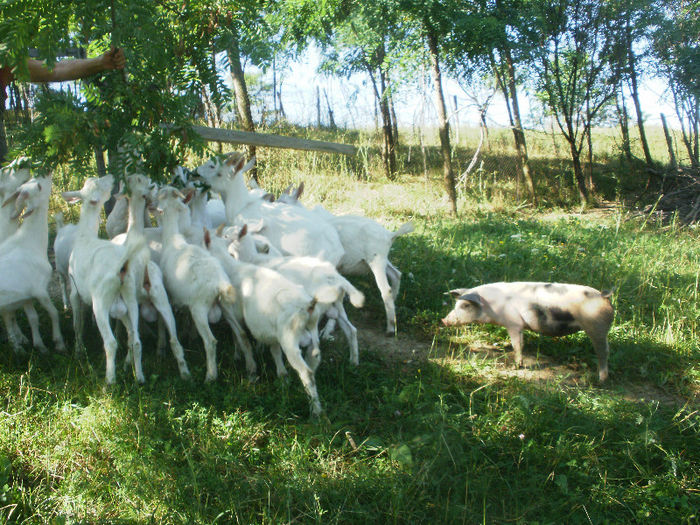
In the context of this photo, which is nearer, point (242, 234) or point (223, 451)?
point (223, 451)

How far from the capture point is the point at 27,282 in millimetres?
4836

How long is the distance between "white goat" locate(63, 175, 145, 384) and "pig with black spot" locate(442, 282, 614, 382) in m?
2.80

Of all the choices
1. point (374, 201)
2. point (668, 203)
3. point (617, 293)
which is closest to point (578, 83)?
point (668, 203)

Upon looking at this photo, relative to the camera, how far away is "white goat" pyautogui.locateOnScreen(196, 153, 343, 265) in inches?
229

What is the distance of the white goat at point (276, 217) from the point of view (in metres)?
5.80

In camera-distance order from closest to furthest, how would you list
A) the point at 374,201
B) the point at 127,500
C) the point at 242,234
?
the point at 127,500, the point at 242,234, the point at 374,201

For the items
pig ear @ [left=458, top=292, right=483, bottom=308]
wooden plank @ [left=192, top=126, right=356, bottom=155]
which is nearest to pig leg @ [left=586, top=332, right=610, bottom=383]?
pig ear @ [left=458, top=292, right=483, bottom=308]

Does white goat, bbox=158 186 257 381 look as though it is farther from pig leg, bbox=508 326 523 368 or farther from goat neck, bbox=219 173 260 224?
pig leg, bbox=508 326 523 368

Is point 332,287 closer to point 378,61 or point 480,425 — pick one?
point 480,425

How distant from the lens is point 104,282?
4.43 m

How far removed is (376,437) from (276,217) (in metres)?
2.97

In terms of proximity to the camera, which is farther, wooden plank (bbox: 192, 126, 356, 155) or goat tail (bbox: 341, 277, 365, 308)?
wooden plank (bbox: 192, 126, 356, 155)

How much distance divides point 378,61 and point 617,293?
9.65 metres

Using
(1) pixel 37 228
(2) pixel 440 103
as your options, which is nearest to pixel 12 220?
(1) pixel 37 228
